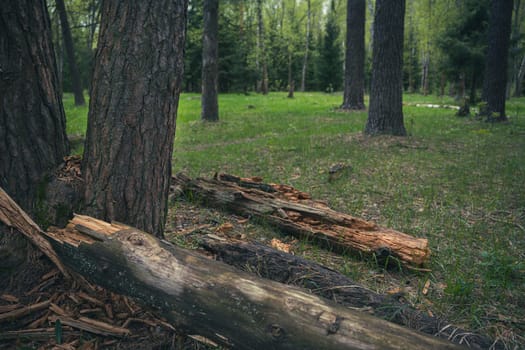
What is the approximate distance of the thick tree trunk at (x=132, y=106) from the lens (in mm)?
2729

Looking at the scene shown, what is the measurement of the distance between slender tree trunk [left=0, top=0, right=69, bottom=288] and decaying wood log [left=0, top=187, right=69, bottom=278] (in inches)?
8.0

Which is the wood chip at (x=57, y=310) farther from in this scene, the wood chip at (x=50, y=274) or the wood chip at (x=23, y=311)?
the wood chip at (x=50, y=274)

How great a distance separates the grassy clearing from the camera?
9.84ft

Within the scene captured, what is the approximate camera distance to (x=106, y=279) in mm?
2355

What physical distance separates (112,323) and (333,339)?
4.87ft

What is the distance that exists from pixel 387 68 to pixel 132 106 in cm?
789

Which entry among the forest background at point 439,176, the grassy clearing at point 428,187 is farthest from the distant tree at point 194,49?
the grassy clearing at point 428,187

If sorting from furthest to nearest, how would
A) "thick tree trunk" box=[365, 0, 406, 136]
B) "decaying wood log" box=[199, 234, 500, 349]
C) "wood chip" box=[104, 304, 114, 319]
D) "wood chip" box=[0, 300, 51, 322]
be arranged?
"thick tree trunk" box=[365, 0, 406, 136] < "wood chip" box=[104, 304, 114, 319] < "wood chip" box=[0, 300, 51, 322] < "decaying wood log" box=[199, 234, 500, 349]

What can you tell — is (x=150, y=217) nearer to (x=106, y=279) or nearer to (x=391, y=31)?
(x=106, y=279)

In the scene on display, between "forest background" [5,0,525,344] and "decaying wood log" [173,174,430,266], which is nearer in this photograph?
"forest background" [5,0,525,344]

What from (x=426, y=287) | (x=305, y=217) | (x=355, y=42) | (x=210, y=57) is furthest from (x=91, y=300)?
(x=355, y=42)

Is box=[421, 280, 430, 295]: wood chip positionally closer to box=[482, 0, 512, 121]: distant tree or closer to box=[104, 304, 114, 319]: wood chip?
box=[104, 304, 114, 319]: wood chip

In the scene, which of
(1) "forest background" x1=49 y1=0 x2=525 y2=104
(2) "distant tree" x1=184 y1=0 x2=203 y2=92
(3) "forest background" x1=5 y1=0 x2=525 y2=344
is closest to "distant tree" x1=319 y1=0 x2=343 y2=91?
(1) "forest background" x1=49 y1=0 x2=525 y2=104

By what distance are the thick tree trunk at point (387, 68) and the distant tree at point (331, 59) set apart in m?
29.8
